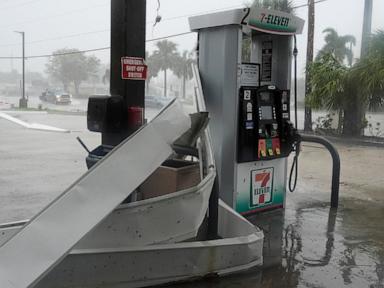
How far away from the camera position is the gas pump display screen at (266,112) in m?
4.98

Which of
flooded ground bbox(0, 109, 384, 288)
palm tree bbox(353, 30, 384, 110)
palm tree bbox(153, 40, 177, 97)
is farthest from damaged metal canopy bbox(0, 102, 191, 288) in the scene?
palm tree bbox(153, 40, 177, 97)

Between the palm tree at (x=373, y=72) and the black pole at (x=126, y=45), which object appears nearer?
the black pole at (x=126, y=45)

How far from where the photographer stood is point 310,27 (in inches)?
697

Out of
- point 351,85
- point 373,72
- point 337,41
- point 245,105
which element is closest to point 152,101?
point 373,72

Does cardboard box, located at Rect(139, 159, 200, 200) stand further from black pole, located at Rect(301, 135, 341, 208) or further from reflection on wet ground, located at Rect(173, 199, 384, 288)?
black pole, located at Rect(301, 135, 341, 208)

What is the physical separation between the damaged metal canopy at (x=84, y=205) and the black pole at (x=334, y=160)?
2.74 meters

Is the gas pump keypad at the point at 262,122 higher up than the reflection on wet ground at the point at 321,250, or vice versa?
the gas pump keypad at the point at 262,122

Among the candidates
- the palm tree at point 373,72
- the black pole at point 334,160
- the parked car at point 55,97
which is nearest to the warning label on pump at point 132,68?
the black pole at point 334,160

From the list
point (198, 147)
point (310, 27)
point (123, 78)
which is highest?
point (310, 27)

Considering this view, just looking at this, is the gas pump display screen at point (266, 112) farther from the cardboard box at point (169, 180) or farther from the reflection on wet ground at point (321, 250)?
the cardboard box at point (169, 180)

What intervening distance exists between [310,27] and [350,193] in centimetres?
1234

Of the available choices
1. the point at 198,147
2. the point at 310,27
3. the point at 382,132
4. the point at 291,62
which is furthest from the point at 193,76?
the point at 310,27

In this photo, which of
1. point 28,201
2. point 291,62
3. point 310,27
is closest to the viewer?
point 291,62

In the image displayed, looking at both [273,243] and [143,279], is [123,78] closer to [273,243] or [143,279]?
[143,279]
